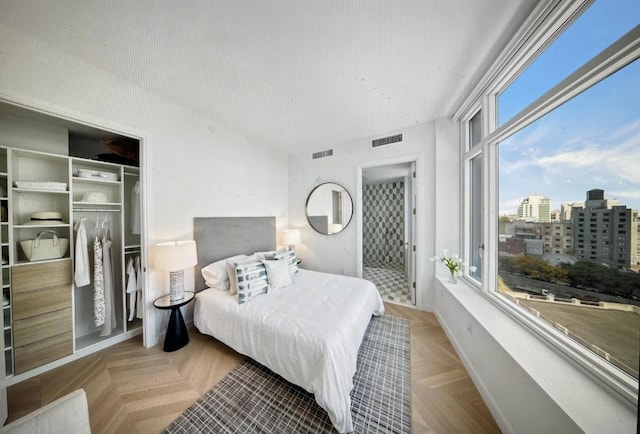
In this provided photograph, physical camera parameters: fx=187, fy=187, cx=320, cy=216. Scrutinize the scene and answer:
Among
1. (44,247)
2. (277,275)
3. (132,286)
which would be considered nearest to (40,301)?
(44,247)

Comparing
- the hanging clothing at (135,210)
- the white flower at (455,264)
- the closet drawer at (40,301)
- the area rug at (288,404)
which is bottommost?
the area rug at (288,404)

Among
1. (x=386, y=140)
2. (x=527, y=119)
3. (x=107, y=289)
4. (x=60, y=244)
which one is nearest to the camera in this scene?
(x=527, y=119)

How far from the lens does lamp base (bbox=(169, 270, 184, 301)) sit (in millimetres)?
1911

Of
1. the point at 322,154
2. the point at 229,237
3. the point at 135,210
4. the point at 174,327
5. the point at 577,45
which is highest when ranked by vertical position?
the point at 322,154

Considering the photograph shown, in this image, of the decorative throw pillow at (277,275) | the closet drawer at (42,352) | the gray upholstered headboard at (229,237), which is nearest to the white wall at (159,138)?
the gray upholstered headboard at (229,237)

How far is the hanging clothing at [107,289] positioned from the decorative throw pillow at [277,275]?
1.62 metres

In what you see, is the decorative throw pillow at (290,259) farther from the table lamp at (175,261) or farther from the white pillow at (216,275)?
the table lamp at (175,261)

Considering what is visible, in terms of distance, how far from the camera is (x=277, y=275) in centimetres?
212

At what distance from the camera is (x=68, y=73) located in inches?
59.6

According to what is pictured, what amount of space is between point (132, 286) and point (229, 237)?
42.5 inches

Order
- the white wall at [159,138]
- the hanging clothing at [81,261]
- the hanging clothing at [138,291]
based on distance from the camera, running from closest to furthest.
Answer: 1. the white wall at [159,138]
2. the hanging clothing at [81,261]
3. the hanging clothing at [138,291]

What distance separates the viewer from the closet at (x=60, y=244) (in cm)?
154

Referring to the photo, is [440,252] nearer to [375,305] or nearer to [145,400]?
[375,305]

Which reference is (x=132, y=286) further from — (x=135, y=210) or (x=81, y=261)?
(x=135, y=210)
